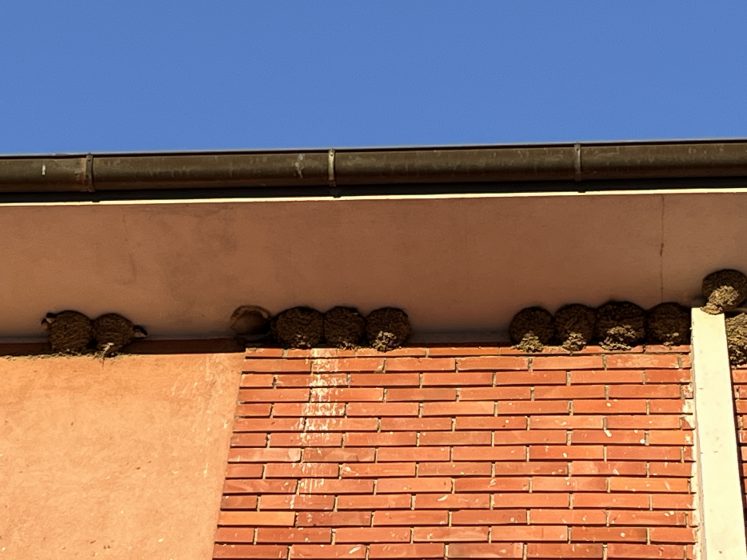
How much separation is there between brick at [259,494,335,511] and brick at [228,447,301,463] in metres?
0.19

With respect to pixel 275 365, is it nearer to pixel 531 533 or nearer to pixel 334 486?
pixel 334 486

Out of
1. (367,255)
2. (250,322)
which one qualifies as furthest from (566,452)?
(250,322)

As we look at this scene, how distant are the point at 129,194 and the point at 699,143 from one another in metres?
2.30

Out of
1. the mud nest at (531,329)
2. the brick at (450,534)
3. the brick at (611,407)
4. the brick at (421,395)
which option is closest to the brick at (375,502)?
the brick at (450,534)

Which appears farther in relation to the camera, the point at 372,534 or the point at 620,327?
the point at 620,327

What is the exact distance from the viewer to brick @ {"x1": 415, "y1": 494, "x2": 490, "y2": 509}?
6.74 metres

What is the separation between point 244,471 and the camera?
6941mm

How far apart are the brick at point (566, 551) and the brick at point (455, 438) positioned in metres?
0.56

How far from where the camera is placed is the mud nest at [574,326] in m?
7.26

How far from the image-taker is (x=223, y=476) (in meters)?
6.96

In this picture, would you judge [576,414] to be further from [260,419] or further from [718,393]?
[260,419]

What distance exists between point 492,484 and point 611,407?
61 centimetres

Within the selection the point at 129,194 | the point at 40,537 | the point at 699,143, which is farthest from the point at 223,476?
the point at 699,143

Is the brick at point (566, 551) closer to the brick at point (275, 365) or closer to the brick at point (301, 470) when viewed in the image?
the brick at point (301, 470)
